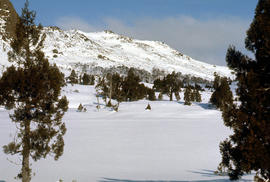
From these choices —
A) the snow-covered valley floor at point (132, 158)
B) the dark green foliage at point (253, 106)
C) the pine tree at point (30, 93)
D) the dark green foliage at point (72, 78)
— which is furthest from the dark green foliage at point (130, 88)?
the dark green foliage at point (253, 106)

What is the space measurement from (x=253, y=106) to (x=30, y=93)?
7.73 m

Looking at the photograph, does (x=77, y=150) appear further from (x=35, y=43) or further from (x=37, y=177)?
(x=35, y=43)

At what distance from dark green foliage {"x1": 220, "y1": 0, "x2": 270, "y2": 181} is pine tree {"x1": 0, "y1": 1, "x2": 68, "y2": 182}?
6458 millimetres

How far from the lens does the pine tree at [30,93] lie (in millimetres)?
8461

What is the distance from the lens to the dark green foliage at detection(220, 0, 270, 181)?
18.0 ft

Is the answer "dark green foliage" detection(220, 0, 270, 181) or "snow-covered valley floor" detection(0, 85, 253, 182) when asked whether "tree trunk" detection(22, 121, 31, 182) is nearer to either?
"snow-covered valley floor" detection(0, 85, 253, 182)

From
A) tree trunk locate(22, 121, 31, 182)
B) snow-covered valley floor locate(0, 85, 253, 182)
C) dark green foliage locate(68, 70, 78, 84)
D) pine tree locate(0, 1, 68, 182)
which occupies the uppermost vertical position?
dark green foliage locate(68, 70, 78, 84)

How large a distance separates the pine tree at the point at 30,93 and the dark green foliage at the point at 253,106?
21.2ft

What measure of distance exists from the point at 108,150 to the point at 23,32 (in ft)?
38.0

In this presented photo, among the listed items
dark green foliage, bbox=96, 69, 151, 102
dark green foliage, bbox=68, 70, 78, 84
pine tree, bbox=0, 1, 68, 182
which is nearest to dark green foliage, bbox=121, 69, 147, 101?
dark green foliage, bbox=96, 69, 151, 102

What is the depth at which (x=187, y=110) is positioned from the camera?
44.9m

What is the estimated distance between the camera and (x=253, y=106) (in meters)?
5.82

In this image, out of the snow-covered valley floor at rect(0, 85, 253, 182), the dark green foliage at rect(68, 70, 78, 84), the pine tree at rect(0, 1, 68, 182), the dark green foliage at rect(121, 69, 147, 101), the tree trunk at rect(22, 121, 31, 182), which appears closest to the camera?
the pine tree at rect(0, 1, 68, 182)

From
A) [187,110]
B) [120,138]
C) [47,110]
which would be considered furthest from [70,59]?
[47,110]
